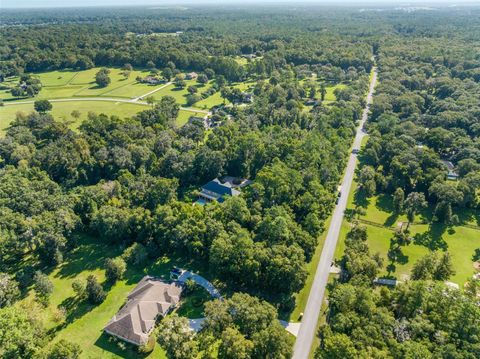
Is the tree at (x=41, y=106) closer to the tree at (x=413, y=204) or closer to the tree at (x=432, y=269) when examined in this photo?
the tree at (x=413, y=204)

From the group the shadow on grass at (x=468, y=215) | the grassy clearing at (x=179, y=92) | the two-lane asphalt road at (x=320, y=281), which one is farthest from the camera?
the grassy clearing at (x=179, y=92)

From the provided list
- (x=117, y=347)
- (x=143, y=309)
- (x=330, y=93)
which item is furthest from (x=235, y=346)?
(x=330, y=93)

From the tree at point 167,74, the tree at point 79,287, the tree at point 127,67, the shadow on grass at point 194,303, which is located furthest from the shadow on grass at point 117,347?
the tree at point 127,67

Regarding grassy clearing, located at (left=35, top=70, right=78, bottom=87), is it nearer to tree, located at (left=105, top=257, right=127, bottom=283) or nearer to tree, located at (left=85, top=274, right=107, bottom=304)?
tree, located at (left=105, top=257, right=127, bottom=283)

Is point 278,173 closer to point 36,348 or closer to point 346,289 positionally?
point 346,289

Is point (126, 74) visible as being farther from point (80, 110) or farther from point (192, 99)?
point (192, 99)

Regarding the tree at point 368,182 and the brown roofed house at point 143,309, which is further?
the tree at point 368,182

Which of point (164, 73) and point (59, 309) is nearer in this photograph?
point (59, 309)

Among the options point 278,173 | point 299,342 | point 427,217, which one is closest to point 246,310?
point 299,342
